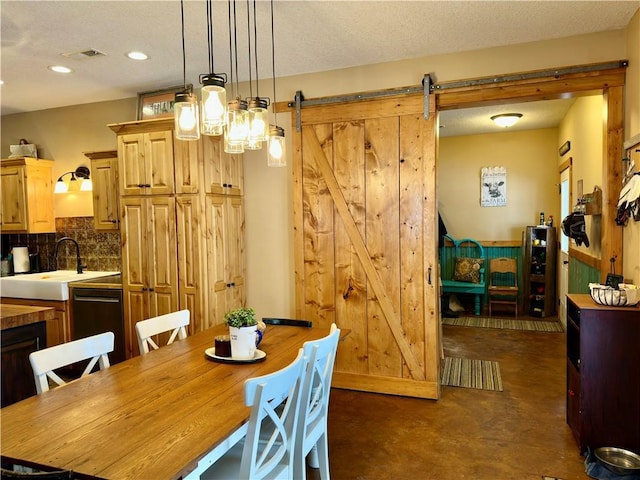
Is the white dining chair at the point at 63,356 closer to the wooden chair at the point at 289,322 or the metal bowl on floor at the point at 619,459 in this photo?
the wooden chair at the point at 289,322

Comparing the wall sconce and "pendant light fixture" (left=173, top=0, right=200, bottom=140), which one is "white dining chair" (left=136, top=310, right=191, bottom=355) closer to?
"pendant light fixture" (left=173, top=0, right=200, bottom=140)

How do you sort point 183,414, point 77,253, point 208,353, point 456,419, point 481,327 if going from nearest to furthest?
point 183,414, point 208,353, point 456,419, point 77,253, point 481,327

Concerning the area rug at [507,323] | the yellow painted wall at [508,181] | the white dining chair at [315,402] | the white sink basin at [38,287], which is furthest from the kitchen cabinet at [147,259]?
the yellow painted wall at [508,181]

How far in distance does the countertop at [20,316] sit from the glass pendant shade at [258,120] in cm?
163

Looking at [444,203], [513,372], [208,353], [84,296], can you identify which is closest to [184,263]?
[84,296]

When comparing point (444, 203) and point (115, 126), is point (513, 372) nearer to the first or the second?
point (444, 203)

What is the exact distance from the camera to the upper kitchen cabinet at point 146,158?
3.79m

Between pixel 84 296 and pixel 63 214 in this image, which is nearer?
pixel 84 296

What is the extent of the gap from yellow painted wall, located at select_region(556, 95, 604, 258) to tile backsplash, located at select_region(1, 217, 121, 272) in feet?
15.3

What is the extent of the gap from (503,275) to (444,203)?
143 centimetres

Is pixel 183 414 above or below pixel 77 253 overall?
below

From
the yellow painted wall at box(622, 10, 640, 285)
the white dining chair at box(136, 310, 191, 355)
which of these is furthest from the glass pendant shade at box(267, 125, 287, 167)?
the yellow painted wall at box(622, 10, 640, 285)

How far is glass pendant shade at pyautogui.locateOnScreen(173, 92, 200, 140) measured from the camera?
198cm

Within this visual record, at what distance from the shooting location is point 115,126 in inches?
155
